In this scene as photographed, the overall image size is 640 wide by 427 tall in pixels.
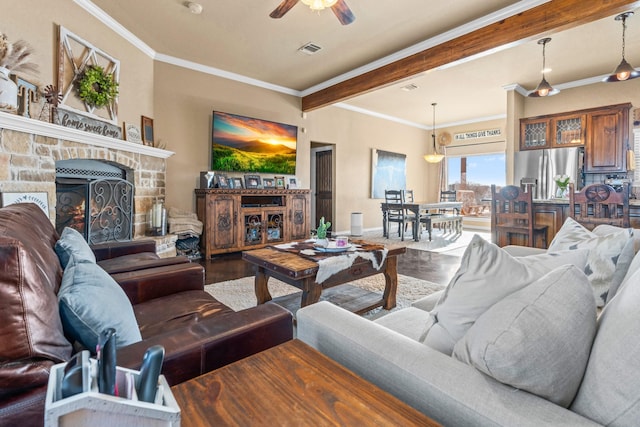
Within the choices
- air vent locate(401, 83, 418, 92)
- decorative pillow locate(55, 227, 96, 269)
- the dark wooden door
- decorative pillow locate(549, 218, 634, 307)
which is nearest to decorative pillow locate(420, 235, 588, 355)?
decorative pillow locate(549, 218, 634, 307)

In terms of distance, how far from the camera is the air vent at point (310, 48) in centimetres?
422

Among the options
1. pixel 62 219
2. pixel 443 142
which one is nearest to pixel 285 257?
pixel 62 219

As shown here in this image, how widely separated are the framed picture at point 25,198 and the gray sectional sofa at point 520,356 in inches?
111

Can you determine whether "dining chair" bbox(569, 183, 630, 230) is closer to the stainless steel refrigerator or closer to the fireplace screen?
the stainless steel refrigerator

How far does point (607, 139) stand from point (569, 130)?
1.83 ft

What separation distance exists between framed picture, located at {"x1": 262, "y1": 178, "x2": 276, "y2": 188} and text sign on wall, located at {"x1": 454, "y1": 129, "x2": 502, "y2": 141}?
5.69 m

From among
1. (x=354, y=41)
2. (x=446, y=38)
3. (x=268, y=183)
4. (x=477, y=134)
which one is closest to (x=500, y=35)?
(x=446, y=38)

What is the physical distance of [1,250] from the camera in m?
0.73

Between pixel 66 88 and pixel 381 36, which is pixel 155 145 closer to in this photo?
pixel 66 88

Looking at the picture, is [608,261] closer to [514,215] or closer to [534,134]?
[514,215]

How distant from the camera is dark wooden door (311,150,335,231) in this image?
7.20 meters

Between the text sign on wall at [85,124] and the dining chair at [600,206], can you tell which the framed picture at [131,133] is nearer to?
the text sign on wall at [85,124]

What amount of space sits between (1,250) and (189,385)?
1.78 ft

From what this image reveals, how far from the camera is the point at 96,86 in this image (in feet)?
10.7
